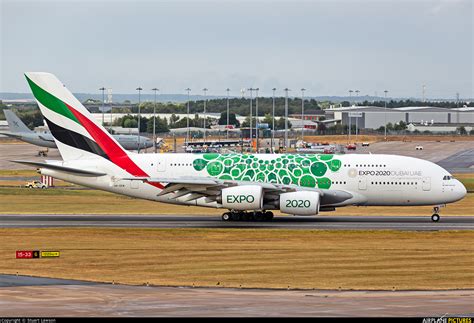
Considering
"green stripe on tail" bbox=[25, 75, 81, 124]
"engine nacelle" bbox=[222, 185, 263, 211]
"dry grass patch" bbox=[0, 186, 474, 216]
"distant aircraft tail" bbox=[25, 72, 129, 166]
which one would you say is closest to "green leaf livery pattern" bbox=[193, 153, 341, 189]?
"engine nacelle" bbox=[222, 185, 263, 211]

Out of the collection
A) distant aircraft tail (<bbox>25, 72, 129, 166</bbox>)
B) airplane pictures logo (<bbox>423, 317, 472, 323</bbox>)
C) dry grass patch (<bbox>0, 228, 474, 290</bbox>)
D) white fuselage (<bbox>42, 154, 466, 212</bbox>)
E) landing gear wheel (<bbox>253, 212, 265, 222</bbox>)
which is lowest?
dry grass patch (<bbox>0, 228, 474, 290</bbox>)

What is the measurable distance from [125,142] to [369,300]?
131 meters

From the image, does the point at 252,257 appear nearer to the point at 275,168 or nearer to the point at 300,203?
the point at 300,203

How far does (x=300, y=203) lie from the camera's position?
209ft

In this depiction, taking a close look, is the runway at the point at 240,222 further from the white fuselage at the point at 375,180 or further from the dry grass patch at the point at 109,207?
the dry grass patch at the point at 109,207

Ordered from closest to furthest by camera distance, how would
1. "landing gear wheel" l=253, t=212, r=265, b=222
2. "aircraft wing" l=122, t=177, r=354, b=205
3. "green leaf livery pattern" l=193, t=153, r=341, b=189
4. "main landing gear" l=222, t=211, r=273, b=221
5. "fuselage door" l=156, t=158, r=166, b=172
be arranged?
"aircraft wing" l=122, t=177, r=354, b=205 < "green leaf livery pattern" l=193, t=153, r=341, b=189 < "main landing gear" l=222, t=211, r=273, b=221 < "landing gear wheel" l=253, t=212, r=265, b=222 < "fuselage door" l=156, t=158, r=166, b=172

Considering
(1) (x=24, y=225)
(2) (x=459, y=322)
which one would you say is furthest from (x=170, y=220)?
(2) (x=459, y=322)

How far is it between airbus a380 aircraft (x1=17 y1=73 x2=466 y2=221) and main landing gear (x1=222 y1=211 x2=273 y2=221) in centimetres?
7

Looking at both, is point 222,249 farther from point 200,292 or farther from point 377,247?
point 200,292

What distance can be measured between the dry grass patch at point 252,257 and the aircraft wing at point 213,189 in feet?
16.8

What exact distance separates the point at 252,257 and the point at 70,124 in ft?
74.0

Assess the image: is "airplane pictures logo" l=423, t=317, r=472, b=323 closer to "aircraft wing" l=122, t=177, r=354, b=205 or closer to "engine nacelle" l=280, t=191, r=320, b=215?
"engine nacelle" l=280, t=191, r=320, b=215

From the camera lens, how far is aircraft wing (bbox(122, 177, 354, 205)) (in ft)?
211

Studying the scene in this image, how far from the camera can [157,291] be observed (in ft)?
130
